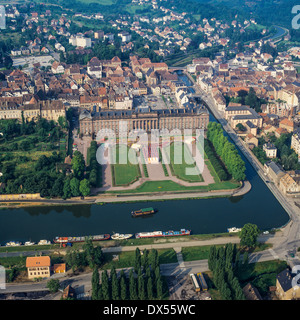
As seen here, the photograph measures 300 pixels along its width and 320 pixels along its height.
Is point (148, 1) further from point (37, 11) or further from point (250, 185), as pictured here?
point (250, 185)

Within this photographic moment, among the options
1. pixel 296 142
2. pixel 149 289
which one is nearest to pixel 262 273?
pixel 149 289

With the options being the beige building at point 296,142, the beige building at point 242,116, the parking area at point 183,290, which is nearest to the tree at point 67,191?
the parking area at point 183,290

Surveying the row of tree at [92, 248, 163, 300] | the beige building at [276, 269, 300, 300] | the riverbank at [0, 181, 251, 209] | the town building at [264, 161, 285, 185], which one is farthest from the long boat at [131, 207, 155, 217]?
the town building at [264, 161, 285, 185]

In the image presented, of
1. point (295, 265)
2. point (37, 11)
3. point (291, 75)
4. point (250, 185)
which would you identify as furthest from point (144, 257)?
point (37, 11)

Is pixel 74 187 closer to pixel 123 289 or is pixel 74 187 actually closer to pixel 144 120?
pixel 123 289

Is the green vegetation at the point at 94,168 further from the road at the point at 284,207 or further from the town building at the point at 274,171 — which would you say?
the town building at the point at 274,171
